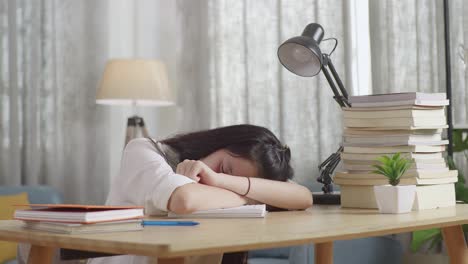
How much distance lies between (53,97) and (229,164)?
292 cm

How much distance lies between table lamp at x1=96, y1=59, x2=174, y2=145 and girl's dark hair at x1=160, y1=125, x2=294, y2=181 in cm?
235

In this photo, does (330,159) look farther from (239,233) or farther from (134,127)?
(134,127)

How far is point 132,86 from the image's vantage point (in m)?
4.79

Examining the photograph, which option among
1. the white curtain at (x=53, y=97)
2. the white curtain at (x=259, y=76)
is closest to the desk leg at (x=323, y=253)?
the white curtain at (x=259, y=76)

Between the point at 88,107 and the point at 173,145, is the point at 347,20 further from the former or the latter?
the point at 173,145

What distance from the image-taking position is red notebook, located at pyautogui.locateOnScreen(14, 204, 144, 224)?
5.17 ft

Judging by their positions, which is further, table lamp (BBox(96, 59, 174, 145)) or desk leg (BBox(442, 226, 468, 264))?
table lamp (BBox(96, 59, 174, 145))

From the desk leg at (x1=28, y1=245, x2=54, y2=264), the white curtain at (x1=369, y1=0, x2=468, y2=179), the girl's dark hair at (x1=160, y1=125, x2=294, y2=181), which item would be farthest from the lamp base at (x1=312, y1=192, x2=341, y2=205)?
the white curtain at (x1=369, y1=0, x2=468, y2=179)

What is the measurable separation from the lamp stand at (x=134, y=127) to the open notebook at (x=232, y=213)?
9.44 ft

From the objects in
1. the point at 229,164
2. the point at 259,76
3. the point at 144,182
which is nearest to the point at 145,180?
the point at 144,182

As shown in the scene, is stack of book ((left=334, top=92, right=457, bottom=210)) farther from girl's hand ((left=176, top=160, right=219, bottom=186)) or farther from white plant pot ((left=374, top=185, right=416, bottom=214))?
girl's hand ((left=176, top=160, right=219, bottom=186))

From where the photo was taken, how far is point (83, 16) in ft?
16.8

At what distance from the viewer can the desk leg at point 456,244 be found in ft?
7.64

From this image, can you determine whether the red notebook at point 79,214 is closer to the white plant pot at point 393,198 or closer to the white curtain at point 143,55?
the white plant pot at point 393,198
